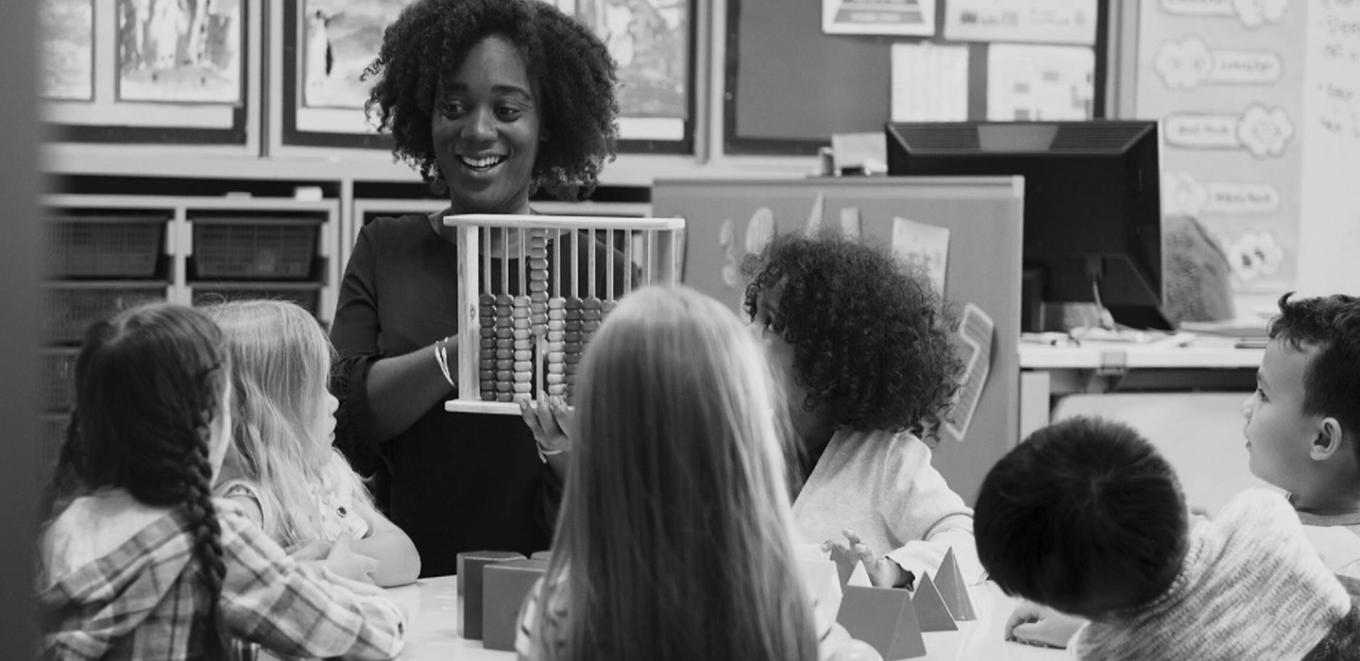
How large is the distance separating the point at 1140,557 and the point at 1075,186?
255 cm

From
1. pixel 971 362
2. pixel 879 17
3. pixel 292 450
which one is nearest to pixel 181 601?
pixel 292 450

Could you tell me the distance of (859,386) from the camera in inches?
76.7

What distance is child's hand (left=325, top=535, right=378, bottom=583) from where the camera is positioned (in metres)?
1.64

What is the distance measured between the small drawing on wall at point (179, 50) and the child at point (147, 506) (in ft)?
11.3

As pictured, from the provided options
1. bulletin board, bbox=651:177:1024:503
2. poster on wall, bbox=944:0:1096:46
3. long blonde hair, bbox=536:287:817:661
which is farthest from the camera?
poster on wall, bbox=944:0:1096:46

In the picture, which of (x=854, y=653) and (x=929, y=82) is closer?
(x=854, y=653)

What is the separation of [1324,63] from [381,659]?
16.9 feet

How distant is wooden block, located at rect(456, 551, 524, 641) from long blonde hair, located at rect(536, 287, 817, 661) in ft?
1.64

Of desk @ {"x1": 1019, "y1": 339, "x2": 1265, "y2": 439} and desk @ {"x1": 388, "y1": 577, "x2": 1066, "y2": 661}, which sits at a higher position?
desk @ {"x1": 1019, "y1": 339, "x2": 1265, "y2": 439}

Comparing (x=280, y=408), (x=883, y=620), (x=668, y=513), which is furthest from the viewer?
(x=280, y=408)

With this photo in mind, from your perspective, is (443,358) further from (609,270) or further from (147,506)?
(147,506)

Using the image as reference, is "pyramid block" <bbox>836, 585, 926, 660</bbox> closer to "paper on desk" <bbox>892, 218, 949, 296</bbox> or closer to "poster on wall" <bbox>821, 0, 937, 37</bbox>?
"paper on desk" <bbox>892, 218, 949, 296</bbox>

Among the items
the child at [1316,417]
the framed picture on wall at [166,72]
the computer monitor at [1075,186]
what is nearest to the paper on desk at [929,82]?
the computer monitor at [1075,186]

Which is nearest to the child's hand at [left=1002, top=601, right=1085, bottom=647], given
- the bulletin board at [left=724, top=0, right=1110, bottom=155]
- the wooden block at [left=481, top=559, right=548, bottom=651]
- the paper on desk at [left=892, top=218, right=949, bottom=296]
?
the wooden block at [left=481, top=559, right=548, bottom=651]
